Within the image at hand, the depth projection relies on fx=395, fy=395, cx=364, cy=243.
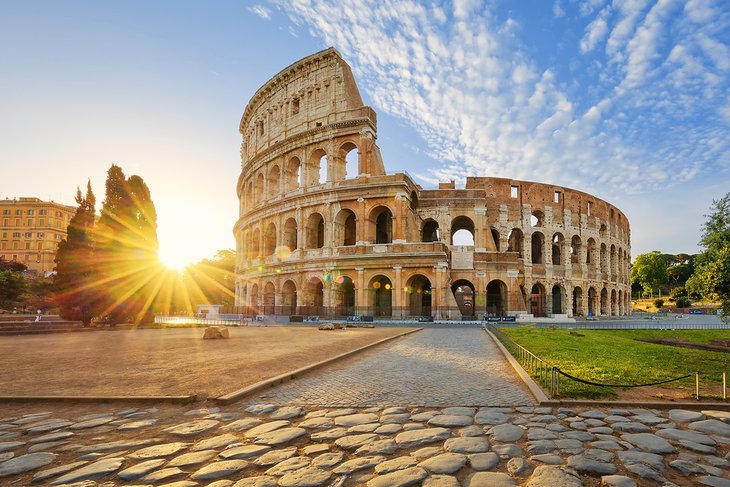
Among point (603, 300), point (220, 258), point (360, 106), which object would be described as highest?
point (360, 106)

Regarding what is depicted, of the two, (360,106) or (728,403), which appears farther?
(360,106)

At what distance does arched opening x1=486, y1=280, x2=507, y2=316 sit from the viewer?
32.9 m

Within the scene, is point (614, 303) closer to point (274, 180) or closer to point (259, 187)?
point (274, 180)

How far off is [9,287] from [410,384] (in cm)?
4154

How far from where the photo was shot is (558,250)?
1654 inches

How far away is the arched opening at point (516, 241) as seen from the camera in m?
39.2

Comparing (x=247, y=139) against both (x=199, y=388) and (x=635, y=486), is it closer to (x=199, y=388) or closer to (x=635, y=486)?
(x=199, y=388)

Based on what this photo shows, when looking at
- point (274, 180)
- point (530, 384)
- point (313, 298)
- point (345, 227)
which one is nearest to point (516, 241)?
point (345, 227)

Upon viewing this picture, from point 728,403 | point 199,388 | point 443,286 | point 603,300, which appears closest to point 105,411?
point 199,388

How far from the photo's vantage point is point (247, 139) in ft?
151

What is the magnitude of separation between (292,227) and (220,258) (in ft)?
138

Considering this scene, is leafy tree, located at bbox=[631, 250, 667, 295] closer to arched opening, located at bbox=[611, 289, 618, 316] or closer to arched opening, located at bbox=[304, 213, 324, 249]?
arched opening, located at bbox=[611, 289, 618, 316]

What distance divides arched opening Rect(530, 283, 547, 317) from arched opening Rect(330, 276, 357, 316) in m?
18.7

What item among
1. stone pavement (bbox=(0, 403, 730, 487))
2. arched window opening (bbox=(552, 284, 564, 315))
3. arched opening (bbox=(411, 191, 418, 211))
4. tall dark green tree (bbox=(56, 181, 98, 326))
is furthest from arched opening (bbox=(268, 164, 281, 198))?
stone pavement (bbox=(0, 403, 730, 487))
